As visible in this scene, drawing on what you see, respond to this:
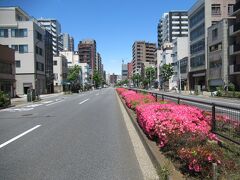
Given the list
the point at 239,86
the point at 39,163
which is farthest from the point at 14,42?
the point at 39,163

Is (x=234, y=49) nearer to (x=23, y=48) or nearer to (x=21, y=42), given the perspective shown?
(x=23, y=48)

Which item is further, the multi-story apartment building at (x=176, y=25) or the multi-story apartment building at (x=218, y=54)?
the multi-story apartment building at (x=176, y=25)

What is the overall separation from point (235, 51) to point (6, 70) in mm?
37403

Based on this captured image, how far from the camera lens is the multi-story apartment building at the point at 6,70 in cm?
5349

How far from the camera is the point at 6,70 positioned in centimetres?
5578

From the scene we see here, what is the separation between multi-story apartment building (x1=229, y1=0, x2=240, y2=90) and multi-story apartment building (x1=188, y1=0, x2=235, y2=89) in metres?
10.3

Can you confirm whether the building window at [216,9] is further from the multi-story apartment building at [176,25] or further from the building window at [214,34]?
the multi-story apartment building at [176,25]

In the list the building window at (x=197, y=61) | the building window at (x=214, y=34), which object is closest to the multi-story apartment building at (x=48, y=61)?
the building window at (x=197, y=61)

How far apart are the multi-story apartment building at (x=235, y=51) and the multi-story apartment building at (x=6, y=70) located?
36.1 meters

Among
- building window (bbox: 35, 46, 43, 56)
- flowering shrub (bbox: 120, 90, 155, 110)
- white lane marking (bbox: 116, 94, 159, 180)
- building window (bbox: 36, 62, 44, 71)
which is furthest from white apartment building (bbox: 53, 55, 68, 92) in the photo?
white lane marking (bbox: 116, 94, 159, 180)

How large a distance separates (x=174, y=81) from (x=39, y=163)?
9987 centimetres

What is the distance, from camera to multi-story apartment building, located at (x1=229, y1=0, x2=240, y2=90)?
53.0 m

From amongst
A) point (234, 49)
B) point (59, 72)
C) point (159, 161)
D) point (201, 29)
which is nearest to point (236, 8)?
point (234, 49)

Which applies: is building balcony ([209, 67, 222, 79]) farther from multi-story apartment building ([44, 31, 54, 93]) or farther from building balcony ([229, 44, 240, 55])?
multi-story apartment building ([44, 31, 54, 93])
